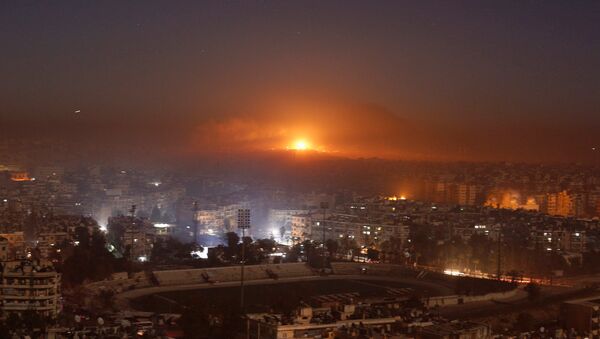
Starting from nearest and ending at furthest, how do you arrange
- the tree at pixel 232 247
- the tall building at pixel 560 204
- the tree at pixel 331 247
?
the tree at pixel 232 247
the tree at pixel 331 247
the tall building at pixel 560 204

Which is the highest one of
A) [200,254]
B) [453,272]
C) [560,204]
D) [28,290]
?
[560,204]

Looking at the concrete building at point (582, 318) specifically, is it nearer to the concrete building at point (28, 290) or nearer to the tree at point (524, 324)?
the tree at point (524, 324)

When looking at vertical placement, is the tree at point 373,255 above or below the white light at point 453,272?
above

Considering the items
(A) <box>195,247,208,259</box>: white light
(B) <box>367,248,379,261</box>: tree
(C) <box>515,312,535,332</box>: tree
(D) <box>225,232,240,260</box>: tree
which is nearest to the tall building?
(B) <box>367,248,379,261</box>: tree

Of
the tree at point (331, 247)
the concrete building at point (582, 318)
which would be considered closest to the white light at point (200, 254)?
the tree at point (331, 247)

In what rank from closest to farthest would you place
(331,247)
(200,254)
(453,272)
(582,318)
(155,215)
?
(582,318) < (453,272) < (200,254) < (331,247) < (155,215)

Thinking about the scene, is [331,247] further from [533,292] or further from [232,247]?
[533,292]

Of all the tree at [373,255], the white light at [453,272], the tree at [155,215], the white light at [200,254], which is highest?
the tree at [155,215]

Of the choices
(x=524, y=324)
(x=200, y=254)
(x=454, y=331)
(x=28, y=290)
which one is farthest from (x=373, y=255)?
(x=454, y=331)

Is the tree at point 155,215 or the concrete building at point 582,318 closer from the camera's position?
the concrete building at point 582,318

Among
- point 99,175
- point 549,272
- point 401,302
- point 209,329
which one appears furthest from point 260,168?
point 209,329

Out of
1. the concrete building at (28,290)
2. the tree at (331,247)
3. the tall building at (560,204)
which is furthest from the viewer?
the tall building at (560,204)
